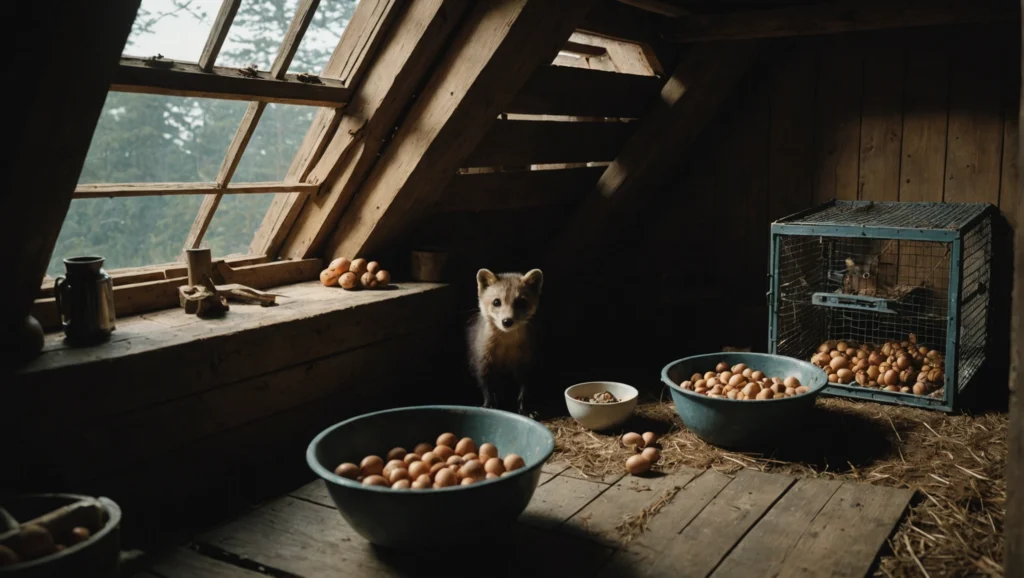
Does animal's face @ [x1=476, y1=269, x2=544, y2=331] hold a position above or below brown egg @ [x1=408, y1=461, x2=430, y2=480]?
above

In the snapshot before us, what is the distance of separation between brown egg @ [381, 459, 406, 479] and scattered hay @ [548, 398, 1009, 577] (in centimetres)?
80

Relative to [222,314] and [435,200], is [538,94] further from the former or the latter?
[222,314]

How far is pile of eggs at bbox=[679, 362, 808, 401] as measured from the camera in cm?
346

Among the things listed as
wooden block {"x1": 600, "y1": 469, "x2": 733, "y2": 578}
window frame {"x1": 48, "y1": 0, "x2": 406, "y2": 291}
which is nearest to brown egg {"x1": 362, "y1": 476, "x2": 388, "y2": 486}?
wooden block {"x1": 600, "y1": 469, "x2": 733, "y2": 578}

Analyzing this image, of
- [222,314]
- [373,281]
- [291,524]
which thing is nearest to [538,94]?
[373,281]

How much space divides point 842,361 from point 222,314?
304cm

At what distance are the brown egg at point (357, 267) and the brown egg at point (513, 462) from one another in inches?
66.3

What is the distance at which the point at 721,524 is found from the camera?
280 centimetres

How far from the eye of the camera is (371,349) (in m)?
3.82

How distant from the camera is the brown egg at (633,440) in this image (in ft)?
11.5

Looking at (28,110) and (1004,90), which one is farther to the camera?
(1004,90)

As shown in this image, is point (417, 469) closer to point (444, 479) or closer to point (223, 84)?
point (444, 479)

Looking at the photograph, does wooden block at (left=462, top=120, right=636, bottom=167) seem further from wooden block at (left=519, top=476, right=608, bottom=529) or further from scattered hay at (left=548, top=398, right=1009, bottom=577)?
wooden block at (left=519, top=476, right=608, bottom=529)

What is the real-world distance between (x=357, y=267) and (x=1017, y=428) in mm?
2980
